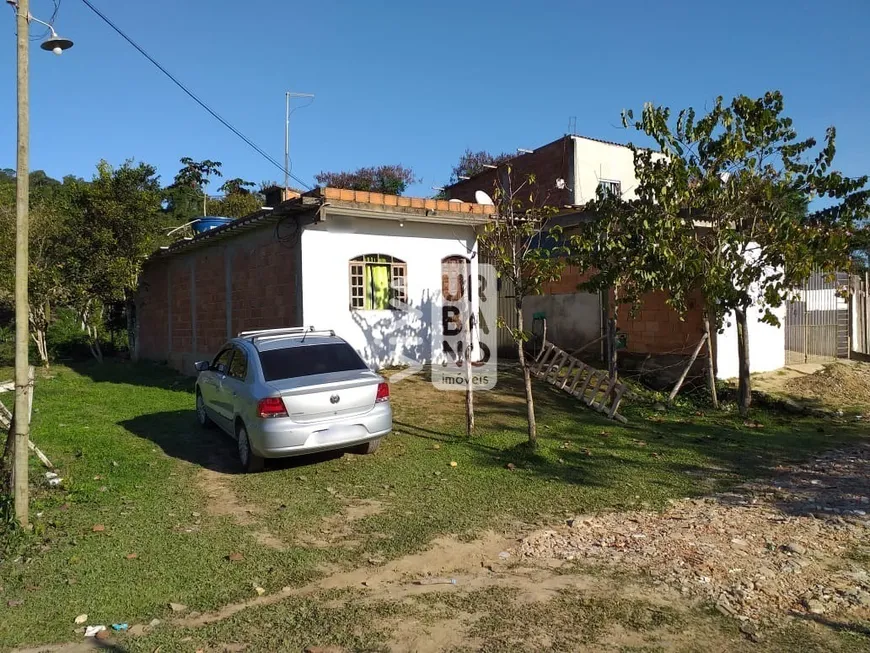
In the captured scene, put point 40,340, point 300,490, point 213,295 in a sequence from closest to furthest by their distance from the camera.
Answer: point 300,490 < point 213,295 < point 40,340

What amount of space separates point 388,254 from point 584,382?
16.0ft

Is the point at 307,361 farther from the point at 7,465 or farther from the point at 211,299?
the point at 211,299

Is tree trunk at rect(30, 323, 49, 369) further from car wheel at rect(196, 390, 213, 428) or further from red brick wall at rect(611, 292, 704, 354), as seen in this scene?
red brick wall at rect(611, 292, 704, 354)

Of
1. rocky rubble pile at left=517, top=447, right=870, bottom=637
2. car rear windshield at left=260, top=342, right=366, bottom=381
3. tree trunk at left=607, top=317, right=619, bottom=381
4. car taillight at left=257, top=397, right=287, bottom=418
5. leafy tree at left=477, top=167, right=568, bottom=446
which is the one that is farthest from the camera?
tree trunk at left=607, top=317, right=619, bottom=381

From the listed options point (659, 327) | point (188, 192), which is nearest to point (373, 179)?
point (188, 192)

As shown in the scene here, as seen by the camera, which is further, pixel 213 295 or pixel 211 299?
pixel 211 299

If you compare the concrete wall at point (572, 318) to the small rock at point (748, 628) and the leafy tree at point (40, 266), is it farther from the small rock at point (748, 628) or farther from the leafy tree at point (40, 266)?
the leafy tree at point (40, 266)

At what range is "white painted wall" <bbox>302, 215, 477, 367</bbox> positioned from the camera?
12289 millimetres

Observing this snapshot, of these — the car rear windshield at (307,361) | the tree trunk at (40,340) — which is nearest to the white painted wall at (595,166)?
the tree trunk at (40,340)

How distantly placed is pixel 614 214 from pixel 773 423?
13.8 feet

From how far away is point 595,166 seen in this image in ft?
88.3

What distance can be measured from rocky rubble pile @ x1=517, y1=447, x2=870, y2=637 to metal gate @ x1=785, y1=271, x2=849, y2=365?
346 inches

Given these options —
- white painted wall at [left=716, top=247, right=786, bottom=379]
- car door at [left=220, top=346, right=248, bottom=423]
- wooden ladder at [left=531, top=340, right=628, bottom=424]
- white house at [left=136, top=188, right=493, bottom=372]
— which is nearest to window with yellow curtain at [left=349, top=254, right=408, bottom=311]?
white house at [left=136, top=188, right=493, bottom=372]

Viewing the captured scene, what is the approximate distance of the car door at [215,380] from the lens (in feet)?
27.0
